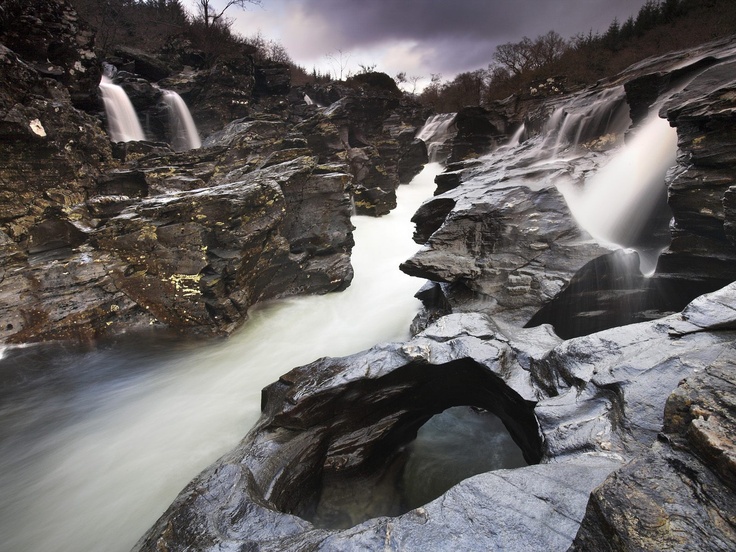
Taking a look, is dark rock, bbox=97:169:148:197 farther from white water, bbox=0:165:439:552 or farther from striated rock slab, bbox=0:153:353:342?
white water, bbox=0:165:439:552

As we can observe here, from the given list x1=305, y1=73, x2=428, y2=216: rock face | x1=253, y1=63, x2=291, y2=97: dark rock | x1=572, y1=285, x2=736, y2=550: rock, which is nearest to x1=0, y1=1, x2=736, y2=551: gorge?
x1=572, y1=285, x2=736, y2=550: rock

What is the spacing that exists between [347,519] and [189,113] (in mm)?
18719

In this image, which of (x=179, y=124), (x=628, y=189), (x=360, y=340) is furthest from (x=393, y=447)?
(x=179, y=124)

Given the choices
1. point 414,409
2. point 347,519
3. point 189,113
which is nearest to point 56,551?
point 347,519

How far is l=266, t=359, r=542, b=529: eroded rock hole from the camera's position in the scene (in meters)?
3.48

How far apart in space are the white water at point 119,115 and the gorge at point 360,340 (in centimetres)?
200

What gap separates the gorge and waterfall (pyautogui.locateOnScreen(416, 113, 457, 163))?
11.2 meters

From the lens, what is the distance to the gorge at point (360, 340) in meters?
1.98

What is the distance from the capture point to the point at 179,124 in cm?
1596

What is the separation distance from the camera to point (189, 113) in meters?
16.5

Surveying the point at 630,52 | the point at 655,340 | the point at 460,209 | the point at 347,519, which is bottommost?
the point at 347,519

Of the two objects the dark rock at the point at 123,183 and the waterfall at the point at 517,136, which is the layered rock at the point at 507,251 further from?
the waterfall at the point at 517,136

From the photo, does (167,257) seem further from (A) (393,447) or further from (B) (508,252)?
(B) (508,252)

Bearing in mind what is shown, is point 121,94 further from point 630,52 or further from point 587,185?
point 630,52
